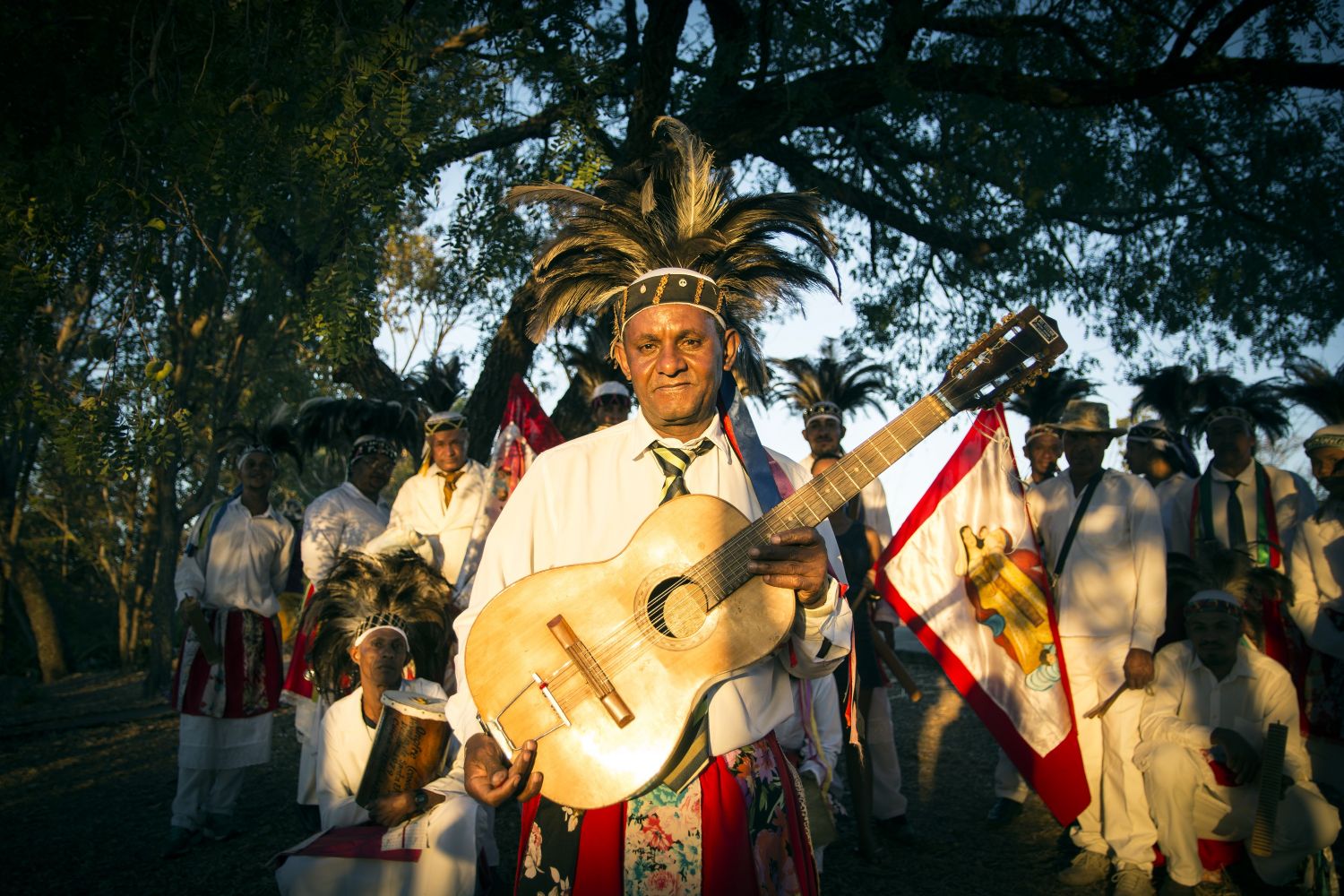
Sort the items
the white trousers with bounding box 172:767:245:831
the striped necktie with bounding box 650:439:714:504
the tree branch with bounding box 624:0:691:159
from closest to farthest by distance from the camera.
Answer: the striped necktie with bounding box 650:439:714:504 < the white trousers with bounding box 172:767:245:831 < the tree branch with bounding box 624:0:691:159

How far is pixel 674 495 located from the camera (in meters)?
2.50

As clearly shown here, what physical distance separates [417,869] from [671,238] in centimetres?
255

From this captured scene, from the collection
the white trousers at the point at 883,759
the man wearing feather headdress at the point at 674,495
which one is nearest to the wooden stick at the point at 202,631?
the white trousers at the point at 883,759

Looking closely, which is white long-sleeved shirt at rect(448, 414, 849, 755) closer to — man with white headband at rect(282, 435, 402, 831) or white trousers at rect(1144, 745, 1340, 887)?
white trousers at rect(1144, 745, 1340, 887)

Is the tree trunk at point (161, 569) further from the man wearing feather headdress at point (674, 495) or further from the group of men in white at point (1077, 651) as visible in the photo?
the man wearing feather headdress at point (674, 495)

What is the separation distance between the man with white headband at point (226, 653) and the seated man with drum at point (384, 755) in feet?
4.99

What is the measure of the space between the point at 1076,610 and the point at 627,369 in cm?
388

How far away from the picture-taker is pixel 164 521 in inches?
465

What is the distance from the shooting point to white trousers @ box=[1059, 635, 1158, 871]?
5137mm

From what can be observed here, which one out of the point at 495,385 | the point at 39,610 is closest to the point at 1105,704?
the point at 495,385

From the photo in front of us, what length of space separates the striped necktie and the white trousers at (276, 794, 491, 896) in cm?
207

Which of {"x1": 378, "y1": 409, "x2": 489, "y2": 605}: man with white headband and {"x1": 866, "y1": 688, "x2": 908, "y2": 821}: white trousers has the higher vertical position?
{"x1": 378, "y1": 409, "x2": 489, "y2": 605}: man with white headband

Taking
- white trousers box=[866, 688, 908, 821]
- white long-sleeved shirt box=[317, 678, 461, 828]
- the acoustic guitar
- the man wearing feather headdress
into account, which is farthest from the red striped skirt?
the acoustic guitar

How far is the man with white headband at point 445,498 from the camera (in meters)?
6.29
